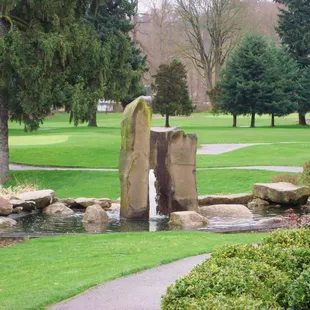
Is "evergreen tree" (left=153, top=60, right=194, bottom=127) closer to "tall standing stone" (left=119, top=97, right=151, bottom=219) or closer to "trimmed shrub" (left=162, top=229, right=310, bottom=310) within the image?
"tall standing stone" (left=119, top=97, right=151, bottom=219)

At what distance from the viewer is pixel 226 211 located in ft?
57.9

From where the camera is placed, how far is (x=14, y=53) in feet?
83.0

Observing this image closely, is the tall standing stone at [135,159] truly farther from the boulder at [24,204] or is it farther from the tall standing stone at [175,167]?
the boulder at [24,204]

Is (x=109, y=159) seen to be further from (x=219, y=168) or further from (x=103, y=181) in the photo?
(x=103, y=181)

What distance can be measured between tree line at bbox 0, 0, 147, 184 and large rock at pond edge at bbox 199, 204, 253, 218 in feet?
31.0

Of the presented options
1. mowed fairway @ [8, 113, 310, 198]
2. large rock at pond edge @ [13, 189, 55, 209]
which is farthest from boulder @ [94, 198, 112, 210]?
mowed fairway @ [8, 113, 310, 198]

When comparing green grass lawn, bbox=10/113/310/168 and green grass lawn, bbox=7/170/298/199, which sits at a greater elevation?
green grass lawn, bbox=10/113/310/168

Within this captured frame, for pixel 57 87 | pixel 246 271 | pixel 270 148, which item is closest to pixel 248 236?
pixel 246 271

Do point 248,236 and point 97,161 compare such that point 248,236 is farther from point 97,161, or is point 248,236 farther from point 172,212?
point 97,161

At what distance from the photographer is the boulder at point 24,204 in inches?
707

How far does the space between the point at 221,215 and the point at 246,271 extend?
11.6m

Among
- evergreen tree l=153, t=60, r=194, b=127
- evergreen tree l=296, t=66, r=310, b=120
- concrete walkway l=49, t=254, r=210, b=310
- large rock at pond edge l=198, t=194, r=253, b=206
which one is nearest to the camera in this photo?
concrete walkway l=49, t=254, r=210, b=310

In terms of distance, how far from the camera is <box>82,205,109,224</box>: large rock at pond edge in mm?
16625

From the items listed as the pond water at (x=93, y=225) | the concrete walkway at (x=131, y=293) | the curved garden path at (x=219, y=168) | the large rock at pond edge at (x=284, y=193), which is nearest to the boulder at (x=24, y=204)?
the pond water at (x=93, y=225)
